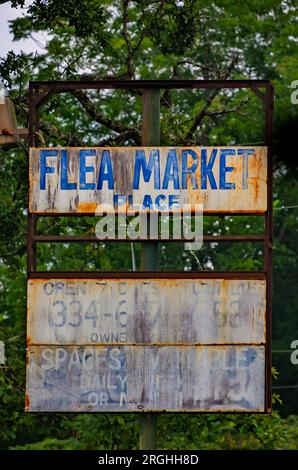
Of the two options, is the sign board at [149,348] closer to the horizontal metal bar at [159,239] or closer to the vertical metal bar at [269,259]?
the vertical metal bar at [269,259]

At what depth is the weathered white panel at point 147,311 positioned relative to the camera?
14.9 meters

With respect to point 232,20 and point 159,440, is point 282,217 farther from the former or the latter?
point 159,440

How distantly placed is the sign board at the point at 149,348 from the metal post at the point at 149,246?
0.39m

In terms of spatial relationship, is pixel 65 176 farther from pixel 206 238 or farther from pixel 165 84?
pixel 206 238

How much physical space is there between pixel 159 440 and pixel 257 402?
61.0 ft

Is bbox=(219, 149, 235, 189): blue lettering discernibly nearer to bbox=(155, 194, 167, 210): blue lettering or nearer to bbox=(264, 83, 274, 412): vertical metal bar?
bbox=(264, 83, 274, 412): vertical metal bar

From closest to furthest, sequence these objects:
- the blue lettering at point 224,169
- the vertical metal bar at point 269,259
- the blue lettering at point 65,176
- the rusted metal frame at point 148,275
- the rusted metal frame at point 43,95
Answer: the vertical metal bar at point 269,259 < the rusted metal frame at point 148,275 < the blue lettering at point 224,169 < the blue lettering at point 65,176 < the rusted metal frame at point 43,95

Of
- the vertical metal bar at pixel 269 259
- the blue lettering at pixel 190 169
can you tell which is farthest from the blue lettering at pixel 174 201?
the vertical metal bar at pixel 269 259

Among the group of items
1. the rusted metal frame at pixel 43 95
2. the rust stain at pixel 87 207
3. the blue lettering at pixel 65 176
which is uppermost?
the rusted metal frame at pixel 43 95

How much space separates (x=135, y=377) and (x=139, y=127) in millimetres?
9636

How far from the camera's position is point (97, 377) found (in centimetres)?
1486

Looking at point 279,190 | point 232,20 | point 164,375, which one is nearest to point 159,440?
point 279,190

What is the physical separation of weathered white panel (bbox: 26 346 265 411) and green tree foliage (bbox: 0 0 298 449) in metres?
2.03

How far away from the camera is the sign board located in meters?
14.8
